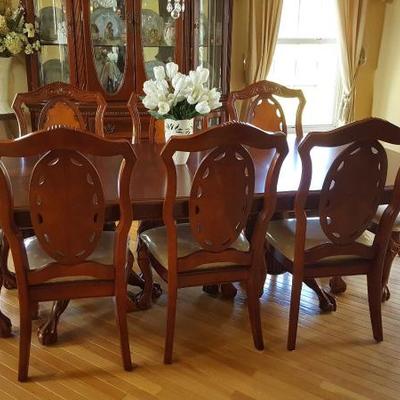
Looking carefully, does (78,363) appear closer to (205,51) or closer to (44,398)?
(44,398)

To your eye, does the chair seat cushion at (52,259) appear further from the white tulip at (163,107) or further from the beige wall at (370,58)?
the beige wall at (370,58)

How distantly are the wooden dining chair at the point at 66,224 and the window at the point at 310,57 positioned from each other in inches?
112

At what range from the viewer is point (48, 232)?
4.96 ft

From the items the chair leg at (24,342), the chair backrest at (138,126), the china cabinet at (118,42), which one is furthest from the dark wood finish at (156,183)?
the china cabinet at (118,42)

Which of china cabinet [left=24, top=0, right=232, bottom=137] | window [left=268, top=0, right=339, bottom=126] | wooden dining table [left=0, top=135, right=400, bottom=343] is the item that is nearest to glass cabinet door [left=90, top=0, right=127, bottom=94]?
china cabinet [left=24, top=0, right=232, bottom=137]

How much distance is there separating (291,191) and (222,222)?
12.7 inches

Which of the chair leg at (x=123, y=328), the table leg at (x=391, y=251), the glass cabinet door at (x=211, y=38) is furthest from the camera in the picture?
the glass cabinet door at (x=211, y=38)

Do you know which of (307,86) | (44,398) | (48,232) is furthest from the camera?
(307,86)

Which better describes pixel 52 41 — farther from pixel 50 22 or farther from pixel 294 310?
pixel 294 310

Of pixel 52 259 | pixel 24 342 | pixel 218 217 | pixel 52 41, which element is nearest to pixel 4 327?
pixel 24 342

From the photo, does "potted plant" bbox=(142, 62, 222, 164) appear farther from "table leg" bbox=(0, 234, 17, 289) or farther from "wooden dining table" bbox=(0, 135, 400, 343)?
"table leg" bbox=(0, 234, 17, 289)

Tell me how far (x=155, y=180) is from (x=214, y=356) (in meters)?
0.81

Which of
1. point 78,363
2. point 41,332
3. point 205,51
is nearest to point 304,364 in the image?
point 78,363

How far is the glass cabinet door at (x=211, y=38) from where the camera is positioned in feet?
11.0
